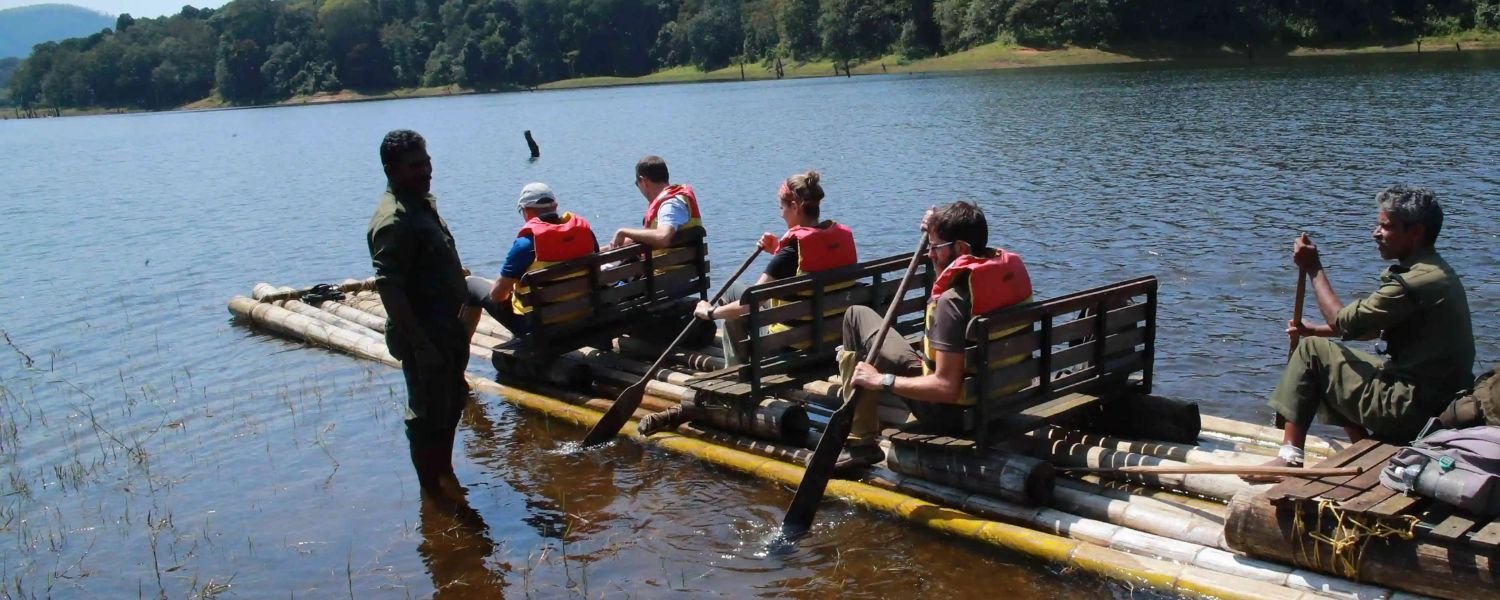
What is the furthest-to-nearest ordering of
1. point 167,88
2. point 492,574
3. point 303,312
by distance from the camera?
point 167,88 → point 303,312 → point 492,574

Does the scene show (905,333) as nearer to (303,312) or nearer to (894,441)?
(894,441)

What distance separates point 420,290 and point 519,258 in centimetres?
319

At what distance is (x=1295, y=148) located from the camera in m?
30.4

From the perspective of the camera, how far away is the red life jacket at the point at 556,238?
11.5 meters

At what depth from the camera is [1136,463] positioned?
8016mm

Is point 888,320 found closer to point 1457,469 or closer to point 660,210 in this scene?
point 1457,469

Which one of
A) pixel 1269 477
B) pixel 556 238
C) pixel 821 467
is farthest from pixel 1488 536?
pixel 556 238

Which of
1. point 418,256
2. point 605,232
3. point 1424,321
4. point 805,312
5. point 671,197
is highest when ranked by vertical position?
point 418,256

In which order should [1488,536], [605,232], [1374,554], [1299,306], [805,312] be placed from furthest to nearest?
1. [605,232]
2. [805,312]
3. [1299,306]
4. [1374,554]
5. [1488,536]

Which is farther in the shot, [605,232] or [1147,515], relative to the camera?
[605,232]

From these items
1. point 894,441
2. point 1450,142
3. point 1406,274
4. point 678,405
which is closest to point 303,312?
point 678,405

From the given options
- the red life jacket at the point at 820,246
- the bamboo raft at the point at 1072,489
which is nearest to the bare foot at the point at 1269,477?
the bamboo raft at the point at 1072,489

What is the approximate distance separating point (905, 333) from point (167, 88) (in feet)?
577

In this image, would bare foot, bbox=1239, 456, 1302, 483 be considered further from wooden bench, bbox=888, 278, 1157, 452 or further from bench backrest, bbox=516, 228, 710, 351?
bench backrest, bbox=516, 228, 710, 351
